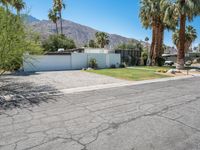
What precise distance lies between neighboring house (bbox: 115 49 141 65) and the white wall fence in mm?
2505

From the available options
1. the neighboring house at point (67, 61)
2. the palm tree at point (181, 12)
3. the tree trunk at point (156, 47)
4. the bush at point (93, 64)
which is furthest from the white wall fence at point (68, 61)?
the palm tree at point (181, 12)

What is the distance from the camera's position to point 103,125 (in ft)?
22.9

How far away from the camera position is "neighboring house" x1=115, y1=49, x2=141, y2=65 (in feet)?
120

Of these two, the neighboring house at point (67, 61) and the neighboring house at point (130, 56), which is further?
the neighboring house at point (130, 56)

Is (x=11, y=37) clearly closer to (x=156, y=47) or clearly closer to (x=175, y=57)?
(x=156, y=47)

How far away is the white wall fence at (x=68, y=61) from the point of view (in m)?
26.6

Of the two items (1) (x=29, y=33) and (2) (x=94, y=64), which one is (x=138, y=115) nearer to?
(1) (x=29, y=33)

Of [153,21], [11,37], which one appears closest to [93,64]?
[153,21]

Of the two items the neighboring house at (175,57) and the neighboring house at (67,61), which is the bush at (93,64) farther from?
the neighboring house at (175,57)

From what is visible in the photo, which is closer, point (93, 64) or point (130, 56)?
point (93, 64)

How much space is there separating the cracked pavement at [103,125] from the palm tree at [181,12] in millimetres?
20338

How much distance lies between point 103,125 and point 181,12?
83.3 ft

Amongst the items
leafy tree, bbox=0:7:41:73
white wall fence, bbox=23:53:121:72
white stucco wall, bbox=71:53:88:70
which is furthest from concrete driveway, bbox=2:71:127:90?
white stucco wall, bbox=71:53:88:70

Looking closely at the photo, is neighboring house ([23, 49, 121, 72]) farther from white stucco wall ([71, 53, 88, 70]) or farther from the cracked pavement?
the cracked pavement
